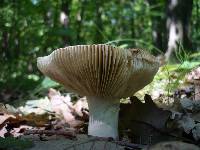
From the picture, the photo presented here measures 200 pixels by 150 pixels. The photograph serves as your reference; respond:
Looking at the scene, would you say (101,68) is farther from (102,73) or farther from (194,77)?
(194,77)

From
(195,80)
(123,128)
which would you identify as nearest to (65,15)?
(195,80)

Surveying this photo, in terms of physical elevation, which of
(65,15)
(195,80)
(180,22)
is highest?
(65,15)

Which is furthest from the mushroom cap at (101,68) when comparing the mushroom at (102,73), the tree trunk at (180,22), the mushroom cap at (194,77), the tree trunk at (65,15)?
the tree trunk at (65,15)

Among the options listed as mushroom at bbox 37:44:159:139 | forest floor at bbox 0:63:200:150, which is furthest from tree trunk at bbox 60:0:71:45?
mushroom at bbox 37:44:159:139

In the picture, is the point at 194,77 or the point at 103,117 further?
the point at 194,77

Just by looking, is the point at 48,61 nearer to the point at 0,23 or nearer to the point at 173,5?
the point at 0,23

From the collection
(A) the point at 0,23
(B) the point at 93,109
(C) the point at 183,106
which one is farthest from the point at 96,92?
(A) the point at 0,23

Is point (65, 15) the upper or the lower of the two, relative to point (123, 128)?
upper

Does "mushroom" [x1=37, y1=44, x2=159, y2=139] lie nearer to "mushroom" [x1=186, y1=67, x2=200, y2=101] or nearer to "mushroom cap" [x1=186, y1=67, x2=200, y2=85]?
"mushroom" [x1=186, y1=67, x2=200, y2=101]
